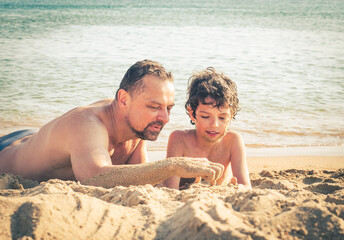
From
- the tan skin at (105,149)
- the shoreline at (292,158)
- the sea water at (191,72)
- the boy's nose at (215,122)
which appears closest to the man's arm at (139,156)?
the tan skin at (105,149)

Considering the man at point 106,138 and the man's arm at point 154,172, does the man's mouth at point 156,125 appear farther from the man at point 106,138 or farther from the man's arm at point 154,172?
the man's arm at point 154,172

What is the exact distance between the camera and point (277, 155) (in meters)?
5.11

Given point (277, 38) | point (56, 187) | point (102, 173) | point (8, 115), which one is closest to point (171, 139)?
point (102, 173)

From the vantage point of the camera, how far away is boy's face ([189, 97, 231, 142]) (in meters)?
3.60

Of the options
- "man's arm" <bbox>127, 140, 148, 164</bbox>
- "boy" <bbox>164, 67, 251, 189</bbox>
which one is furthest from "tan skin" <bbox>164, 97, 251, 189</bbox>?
"man's arm" <bbox>127, 140, 148, 164</bbox>

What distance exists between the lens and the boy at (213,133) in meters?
3.61

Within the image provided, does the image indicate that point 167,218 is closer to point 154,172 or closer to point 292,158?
point 154,172

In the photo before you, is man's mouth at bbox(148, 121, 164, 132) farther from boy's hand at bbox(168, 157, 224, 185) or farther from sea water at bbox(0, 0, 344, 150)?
sea water at bbox(0, 0, 344, 150)

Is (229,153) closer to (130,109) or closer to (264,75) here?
(130,109)

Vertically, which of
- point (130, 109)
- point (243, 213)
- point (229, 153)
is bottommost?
point (229, 153)

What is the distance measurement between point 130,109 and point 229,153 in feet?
3.66

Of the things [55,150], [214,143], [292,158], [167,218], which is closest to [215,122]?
[214,143]

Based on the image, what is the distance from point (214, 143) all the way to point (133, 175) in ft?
4.15

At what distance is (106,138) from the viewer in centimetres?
317
